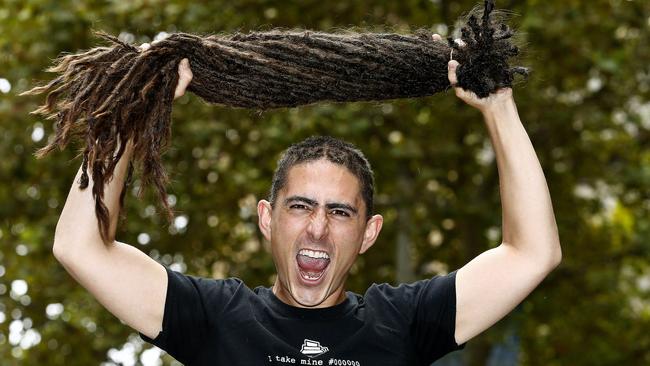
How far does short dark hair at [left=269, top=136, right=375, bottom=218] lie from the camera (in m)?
4.22

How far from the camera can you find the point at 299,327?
3969 millimetres

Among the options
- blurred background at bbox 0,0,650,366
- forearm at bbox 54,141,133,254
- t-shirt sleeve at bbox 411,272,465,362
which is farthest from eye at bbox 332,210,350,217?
blurred background at bbox 0,0,650,366

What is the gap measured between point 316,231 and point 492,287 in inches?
24.5

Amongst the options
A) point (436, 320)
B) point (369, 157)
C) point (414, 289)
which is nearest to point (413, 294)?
point (414, 289)

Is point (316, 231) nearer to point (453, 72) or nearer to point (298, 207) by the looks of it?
point (298, 207)

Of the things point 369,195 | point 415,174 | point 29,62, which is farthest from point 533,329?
point 369,195

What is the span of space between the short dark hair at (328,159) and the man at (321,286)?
2 cm

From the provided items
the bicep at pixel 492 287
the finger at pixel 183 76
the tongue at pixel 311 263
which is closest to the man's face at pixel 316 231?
the tongue at pixel 311 263

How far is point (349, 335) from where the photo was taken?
3973 mm

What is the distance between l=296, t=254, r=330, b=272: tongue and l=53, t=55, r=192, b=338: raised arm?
48cm

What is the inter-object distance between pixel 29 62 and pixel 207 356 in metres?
7.13

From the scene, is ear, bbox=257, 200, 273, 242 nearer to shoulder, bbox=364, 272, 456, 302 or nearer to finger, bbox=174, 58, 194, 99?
shoulder, bbox=364, 272, 456, 302

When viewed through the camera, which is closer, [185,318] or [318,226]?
[185,318]

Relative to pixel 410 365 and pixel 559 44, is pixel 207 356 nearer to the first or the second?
pixel 410 365
